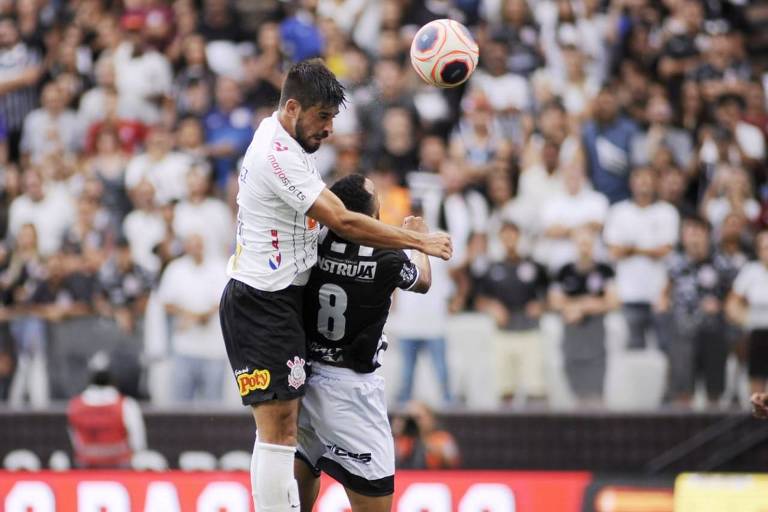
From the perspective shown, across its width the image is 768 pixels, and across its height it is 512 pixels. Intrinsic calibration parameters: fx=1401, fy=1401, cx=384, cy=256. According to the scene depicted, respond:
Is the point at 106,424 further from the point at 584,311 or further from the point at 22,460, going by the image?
the point at 584,311

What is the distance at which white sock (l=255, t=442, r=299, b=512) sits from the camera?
7.32 metres

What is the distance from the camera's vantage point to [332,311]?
24.9 ft

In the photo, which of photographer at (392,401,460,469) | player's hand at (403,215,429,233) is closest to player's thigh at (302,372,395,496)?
player's hand at (403,215,429,233)

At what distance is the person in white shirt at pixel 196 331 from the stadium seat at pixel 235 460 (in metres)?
0.54

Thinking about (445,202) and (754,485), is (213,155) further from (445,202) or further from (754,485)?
(754,485)

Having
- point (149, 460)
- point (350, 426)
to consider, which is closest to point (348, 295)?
point (350, 426)

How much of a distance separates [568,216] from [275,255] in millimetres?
6559

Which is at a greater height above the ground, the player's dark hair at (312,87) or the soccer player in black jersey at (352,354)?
the player's dark hair at (312,87)

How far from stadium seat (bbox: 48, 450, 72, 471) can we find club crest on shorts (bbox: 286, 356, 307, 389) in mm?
6551

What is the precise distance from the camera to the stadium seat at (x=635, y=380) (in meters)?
12.1

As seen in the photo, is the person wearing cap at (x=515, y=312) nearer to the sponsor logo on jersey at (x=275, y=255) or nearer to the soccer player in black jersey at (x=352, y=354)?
the soccer player in black jersey at (x=352, y=354)

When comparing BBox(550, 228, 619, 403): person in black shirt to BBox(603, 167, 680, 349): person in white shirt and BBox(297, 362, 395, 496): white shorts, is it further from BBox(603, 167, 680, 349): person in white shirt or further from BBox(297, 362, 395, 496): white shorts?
BBox(297, 362, 395, 496): white shorts

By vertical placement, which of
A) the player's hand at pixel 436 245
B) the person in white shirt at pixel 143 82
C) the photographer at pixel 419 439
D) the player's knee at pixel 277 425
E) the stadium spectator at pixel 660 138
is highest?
the person in white shirt at pixel 143 82

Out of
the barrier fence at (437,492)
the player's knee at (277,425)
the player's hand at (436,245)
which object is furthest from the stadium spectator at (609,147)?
the player's knee at (277,425)
